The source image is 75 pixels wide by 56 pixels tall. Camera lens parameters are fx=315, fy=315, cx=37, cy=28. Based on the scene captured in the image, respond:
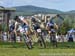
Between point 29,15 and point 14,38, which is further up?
point 29,15

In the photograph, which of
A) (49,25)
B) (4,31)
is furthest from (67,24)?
(4,31)

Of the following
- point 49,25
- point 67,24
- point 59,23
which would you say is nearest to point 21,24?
point 49,25

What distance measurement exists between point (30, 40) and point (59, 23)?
13.7 feet

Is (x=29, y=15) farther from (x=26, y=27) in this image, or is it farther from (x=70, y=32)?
(x=70, y=32)

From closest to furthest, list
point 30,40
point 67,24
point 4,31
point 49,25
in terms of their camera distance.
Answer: point 30,40 < point 49,25 < point 4,31 < point 67,24

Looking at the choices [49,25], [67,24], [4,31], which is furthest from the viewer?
[67,24]

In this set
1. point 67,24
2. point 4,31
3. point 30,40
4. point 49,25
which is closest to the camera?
point 30,40

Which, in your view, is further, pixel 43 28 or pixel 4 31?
pixel 4 31

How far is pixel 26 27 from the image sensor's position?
20125 millimetres

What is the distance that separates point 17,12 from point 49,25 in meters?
3.30

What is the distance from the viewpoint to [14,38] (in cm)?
2148

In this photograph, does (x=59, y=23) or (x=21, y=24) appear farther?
(x=59, y=23)

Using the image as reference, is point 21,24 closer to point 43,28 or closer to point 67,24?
point 43,28

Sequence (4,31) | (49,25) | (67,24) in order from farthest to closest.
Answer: (67,24) → (4,31) → (49,25)
